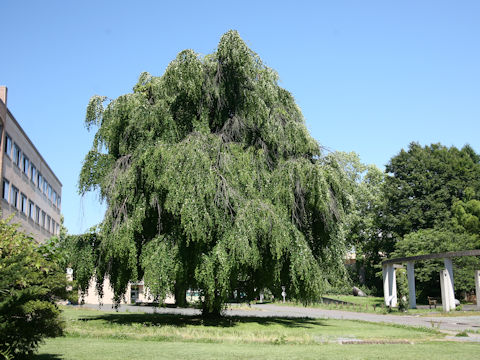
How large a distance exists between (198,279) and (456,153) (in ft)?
161

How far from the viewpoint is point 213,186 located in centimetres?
1816

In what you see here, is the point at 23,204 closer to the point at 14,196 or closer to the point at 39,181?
the point at 14,196

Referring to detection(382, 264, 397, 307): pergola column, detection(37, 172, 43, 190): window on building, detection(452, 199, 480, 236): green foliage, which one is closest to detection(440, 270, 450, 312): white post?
detection(382, 264, 397, 307): pergola column

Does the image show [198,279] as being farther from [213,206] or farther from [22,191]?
[22,191]

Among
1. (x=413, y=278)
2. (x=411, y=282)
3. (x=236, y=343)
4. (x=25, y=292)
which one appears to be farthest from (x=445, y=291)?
(x=25, y=292)

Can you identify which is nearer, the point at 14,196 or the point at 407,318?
the point at 407,318

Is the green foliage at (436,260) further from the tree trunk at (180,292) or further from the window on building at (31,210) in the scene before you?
the window on building at (31,210)

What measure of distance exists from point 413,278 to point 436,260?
27.0 feet

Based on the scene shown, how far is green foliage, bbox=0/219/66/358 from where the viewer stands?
862 centimetres

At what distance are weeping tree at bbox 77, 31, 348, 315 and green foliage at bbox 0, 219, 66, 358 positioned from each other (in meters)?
7.81

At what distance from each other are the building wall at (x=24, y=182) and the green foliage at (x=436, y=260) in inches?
1157

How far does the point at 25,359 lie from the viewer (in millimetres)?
9820

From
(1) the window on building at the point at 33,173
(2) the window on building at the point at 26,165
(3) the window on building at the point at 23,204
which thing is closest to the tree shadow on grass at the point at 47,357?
(3) the window on building at the point at 23,204

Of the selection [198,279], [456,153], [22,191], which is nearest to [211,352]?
[198,279]
